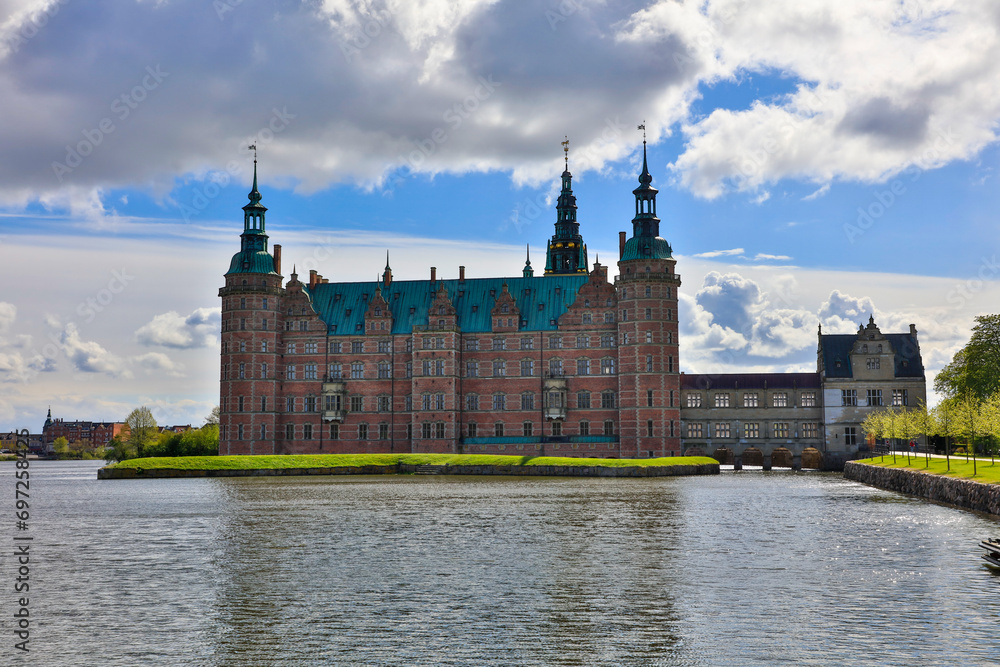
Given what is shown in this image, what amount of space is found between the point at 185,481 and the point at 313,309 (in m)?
32.6

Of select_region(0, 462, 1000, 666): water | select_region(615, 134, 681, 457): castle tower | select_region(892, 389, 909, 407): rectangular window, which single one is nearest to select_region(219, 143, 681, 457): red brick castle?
select_region(615, 134, 681, 457): castle tower

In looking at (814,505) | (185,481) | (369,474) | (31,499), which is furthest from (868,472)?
(31,499)

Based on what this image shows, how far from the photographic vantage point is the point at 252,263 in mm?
104000

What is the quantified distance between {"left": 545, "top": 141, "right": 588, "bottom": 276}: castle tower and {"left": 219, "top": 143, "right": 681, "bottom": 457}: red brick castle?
26622 mm

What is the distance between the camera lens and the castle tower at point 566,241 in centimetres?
13200

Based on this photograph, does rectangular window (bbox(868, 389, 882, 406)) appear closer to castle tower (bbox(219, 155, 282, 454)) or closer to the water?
the water

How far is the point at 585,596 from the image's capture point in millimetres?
25203

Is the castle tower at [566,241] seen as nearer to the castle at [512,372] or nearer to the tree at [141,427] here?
the castle at [512,372]

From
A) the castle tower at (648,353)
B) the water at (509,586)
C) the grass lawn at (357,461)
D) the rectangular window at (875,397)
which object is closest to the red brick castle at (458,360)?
the castle tower at (648,353)

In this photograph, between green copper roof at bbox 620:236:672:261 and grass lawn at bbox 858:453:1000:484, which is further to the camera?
green copper roof at bbox 620:236:672:261

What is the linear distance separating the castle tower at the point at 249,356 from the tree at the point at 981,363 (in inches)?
2762

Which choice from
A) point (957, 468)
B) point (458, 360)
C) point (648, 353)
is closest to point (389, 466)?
point (458, 360)

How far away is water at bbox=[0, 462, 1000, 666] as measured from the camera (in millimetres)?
19734

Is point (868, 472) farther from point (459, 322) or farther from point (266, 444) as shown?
point (266, 444)
